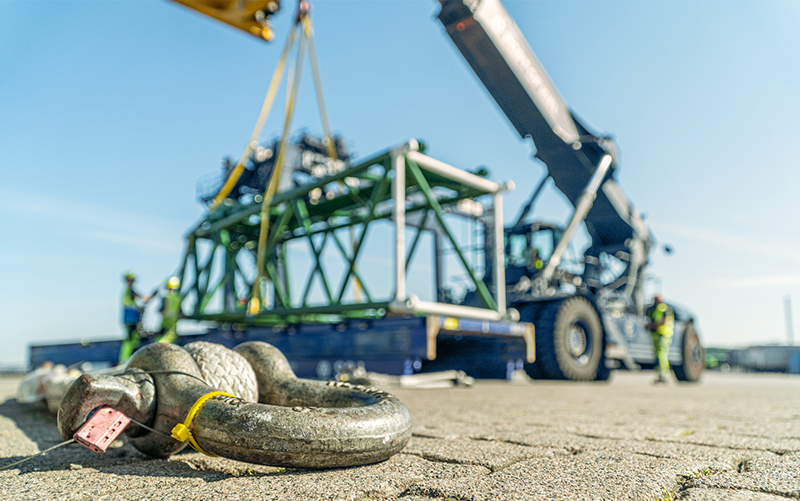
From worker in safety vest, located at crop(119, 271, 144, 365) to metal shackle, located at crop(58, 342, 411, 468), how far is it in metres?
6.41

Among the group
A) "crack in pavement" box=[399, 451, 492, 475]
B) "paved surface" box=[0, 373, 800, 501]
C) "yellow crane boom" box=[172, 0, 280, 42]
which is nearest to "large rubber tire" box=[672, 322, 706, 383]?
"paved surface" box=[0, 373, 800, 501]

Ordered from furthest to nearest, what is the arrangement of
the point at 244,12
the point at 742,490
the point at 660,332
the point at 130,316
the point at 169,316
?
1. the point at 660,332
2. the point at 169,316
3. the point at 244,12
4. the point at 130,316
5. the point at 742,490

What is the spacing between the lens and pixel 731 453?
7.15 ft

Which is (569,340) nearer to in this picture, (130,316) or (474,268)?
(474,268)

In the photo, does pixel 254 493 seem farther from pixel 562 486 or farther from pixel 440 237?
pixel 440 237

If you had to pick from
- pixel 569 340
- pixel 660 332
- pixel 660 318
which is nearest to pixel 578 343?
pixel 569 340

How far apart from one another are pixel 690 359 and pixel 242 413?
1095 cm

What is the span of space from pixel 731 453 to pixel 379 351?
4031mm

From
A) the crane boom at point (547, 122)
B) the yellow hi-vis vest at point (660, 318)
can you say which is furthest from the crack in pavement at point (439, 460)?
the yellow hi-vis vest at point (660, 318)

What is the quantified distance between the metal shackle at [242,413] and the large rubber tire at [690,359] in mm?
10074

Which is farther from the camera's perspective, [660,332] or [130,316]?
[660,332]

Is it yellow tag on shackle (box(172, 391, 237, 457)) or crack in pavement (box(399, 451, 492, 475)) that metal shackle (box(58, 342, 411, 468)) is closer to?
yellow tag on shackle (box(172, 391, 237, 457))

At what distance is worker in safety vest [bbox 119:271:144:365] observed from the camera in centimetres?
798

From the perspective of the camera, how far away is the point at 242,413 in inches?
66.2
